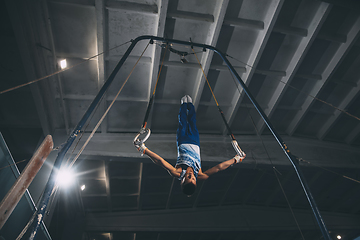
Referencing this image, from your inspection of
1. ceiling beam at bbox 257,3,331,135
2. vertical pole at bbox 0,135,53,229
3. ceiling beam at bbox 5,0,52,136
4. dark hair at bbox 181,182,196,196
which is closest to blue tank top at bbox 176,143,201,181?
dark hair at bbox 181,182,196,196

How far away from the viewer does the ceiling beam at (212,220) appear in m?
11.1

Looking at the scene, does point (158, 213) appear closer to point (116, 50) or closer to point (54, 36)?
point (116, 50)

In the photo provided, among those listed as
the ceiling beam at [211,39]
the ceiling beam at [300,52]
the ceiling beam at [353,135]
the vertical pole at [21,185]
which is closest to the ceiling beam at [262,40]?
the ceiling beam at [300,52]

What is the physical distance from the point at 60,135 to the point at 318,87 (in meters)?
10.2

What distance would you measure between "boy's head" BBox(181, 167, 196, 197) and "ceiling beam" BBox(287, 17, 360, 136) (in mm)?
6757

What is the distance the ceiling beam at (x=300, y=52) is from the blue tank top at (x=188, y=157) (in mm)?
3809

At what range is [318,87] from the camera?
783 cm

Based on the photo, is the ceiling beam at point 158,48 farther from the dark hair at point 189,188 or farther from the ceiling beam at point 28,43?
the dark hair at point 189,188

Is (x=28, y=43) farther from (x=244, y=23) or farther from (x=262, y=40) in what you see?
(x=262, y=40)

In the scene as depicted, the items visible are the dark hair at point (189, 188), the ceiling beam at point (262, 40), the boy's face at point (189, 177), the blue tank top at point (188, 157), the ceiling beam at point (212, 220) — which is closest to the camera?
the dark hair at point (189, 188)

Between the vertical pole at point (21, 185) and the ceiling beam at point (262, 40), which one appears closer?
the vertical pole at point (21, 185)

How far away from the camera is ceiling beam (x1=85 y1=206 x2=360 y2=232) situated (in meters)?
11.1

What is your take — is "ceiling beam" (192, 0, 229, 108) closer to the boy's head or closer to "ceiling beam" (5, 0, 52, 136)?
the boy's head

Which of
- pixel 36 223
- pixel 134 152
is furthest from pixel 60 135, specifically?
pixel 36 223
